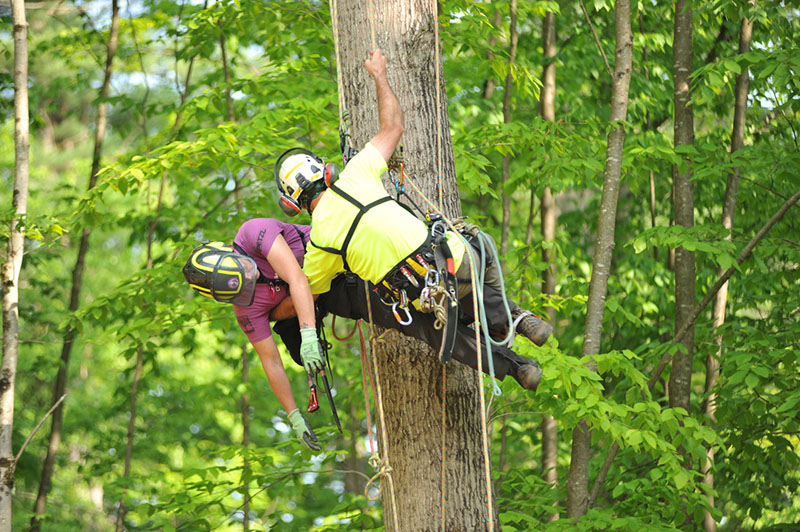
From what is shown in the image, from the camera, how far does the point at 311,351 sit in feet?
11.6

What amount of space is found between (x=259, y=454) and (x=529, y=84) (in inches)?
142

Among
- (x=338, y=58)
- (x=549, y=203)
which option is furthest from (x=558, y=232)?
(x=338, y=58)

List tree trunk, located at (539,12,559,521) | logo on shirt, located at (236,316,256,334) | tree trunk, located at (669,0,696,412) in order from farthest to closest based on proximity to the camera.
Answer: tree trunk, located at (539,12,559,521)
tree trunk, located at (669,0,696,412)
logo on shirt, located at (236,316,256,334)

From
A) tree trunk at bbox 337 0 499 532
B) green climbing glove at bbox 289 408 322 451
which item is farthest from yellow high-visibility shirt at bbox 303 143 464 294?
green climbing glove at bbox 289 408 322 451

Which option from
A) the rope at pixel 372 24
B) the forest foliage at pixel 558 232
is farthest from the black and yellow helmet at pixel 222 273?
the forest foliage at pixel 558 232

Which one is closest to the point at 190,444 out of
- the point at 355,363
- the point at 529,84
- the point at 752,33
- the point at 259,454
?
the point at 355,363

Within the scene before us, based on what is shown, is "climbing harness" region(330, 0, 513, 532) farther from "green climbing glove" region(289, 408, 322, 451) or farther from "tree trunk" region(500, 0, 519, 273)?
"tree trunk" region(500, 0, 519, 273)

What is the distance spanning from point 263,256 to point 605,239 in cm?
283

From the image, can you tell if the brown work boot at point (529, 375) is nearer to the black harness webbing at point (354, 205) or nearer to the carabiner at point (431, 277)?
the carabiner at point (431, 277)

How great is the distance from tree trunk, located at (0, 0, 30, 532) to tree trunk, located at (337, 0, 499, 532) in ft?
9.72

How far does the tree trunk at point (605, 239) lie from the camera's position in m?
5.72

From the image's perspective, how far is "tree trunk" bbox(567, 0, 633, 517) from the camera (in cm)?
572

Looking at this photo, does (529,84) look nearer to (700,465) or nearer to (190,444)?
(700,465)

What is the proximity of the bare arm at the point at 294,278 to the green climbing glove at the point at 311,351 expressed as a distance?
0.04 meters
